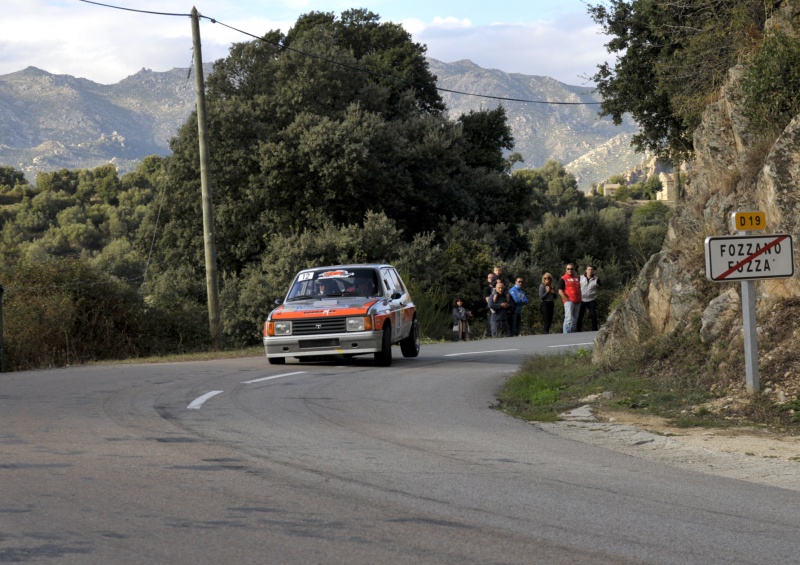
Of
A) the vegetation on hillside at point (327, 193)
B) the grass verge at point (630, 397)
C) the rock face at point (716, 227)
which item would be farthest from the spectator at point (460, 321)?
the grass verge at point (630, 397)

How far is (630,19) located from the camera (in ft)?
104

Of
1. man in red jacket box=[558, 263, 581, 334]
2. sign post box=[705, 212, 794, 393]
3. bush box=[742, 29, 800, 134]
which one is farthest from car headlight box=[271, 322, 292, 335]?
man in red jacket box=[558, 263, 581, 334]

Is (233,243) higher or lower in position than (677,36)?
lower

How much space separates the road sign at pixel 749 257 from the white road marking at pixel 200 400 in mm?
5638

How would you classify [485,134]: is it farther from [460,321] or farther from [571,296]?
[571,296]

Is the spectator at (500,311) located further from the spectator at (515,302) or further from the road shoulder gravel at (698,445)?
the road shoulder gravel at (698,445)

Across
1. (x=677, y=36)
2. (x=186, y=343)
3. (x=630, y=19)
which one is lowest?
(x=186, y=343)

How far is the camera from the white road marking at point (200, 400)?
37.3 feet

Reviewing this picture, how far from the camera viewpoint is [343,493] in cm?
671

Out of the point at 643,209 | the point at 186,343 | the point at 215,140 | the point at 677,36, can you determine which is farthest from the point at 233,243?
the point at 643,209

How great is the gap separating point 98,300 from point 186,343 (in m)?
3.01

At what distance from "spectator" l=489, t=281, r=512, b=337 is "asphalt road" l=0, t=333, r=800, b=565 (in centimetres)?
1658

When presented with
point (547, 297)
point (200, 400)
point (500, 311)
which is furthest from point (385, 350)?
point (547, 297)

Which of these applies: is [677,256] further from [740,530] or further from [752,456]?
[740,530]
